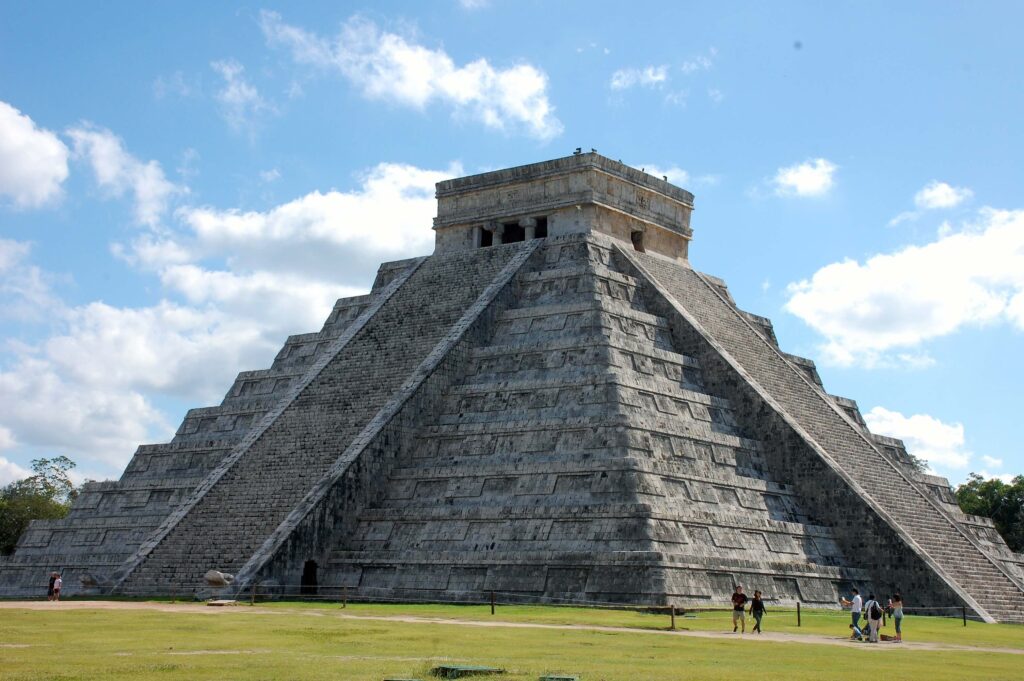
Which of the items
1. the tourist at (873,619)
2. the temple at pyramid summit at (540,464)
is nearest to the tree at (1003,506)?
the temple at pyramid summit at (540,464)

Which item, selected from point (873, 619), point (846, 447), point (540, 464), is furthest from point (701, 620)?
point (846, 447)

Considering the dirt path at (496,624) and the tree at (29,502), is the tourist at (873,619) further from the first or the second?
the tree at (29,502)

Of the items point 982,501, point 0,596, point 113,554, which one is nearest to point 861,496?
point 113,554

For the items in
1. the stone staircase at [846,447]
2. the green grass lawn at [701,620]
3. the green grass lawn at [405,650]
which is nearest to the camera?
the green grass lawn at [405,650]

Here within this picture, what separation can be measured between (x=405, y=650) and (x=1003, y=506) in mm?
40930

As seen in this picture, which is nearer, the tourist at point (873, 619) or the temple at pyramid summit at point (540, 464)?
the tourist at point (873, 619)

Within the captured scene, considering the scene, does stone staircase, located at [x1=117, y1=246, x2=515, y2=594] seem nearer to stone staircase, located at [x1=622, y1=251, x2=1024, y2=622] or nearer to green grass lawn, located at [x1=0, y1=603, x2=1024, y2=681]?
green grass lawn, located at [x1=0, y1=603, x2=1024, y2=681]

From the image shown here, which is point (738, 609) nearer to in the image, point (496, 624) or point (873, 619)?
point (873, 619)

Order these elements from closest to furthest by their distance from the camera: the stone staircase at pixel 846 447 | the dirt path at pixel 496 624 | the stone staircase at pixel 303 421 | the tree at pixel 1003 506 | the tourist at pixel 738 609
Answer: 1. the dirt path at pixel 496 624
2. the tourist at pixel 738 609
3. the stone staircase at pixel 303 421
4. the stone staircase at pixel 846 447
5. the tree at pixel 1003 506

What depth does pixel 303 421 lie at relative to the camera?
1098 inches

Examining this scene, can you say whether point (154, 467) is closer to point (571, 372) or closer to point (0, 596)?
point (0, 596)

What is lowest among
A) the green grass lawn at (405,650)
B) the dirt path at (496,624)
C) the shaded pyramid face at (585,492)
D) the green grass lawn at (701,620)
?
the green grass lawn at (405,650)

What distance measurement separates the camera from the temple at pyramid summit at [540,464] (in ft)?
74.6

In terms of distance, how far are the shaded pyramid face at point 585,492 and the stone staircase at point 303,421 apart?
5.92 feet
